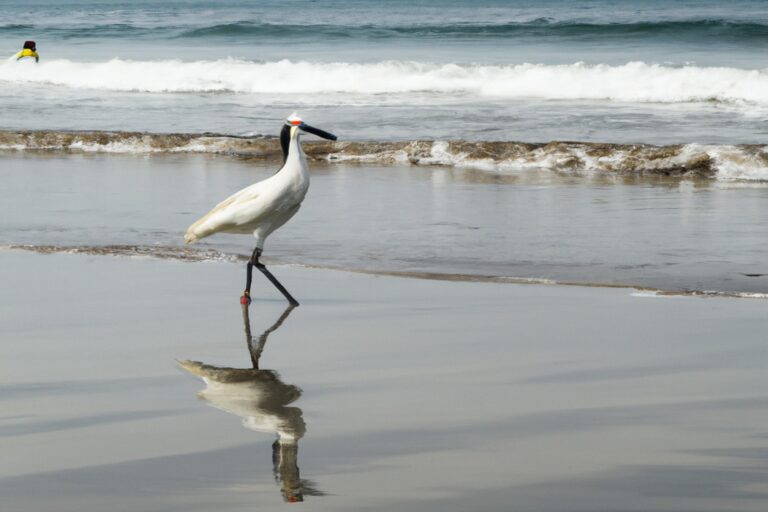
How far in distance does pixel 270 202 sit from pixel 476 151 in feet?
26.6

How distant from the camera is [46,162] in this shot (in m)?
14.9

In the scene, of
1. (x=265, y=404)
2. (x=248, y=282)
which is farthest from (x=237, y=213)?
(x=265, y=404)

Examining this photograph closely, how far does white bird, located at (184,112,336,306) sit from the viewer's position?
24.3 ft

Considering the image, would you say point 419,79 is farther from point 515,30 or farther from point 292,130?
point 292,130

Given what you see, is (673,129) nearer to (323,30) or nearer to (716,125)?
(716,125)

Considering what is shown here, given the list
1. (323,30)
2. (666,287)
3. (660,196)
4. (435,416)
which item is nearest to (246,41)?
(323,30)

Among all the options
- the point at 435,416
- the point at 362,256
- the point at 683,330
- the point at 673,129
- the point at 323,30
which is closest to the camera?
the point at 435,416

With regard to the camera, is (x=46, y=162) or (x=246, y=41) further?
(x=246, y=41)

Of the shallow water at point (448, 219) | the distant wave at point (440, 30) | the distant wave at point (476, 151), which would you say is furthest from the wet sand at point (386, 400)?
the distant wave at point (440, 30)

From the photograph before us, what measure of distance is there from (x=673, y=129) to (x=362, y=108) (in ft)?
18.6

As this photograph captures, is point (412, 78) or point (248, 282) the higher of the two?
point (412, 78)

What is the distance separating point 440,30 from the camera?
148 ft

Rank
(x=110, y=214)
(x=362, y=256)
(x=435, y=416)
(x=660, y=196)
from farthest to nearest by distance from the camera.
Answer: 1. (x=660, y=196)
2. (x=110, y=214)
3. (x=362, y=256)
4. (x=435, y=416)

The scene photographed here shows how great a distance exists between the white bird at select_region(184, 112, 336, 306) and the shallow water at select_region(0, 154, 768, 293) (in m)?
1.16
